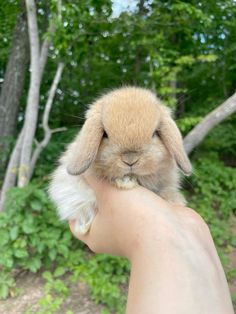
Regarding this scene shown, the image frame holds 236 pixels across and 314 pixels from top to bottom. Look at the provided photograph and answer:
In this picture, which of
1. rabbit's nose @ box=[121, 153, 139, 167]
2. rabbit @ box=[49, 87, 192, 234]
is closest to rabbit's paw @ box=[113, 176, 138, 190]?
rabbit @ box=[49, 87, 192, 234]


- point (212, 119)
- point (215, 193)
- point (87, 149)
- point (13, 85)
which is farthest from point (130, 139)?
point (13, 85)

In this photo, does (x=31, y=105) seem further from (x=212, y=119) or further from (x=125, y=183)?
(x=125, y=183)

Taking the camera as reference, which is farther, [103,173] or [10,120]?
[10,120]

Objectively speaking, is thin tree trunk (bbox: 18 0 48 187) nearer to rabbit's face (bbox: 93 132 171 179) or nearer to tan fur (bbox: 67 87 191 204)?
tan fur (bbox: 67 87 191 204)

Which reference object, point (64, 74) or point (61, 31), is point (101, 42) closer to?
point (61, 31)

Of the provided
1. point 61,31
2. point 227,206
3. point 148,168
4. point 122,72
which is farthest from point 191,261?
point 122,72

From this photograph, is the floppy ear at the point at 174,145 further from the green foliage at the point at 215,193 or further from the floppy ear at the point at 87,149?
→ the green foliage at the point at 215,193
